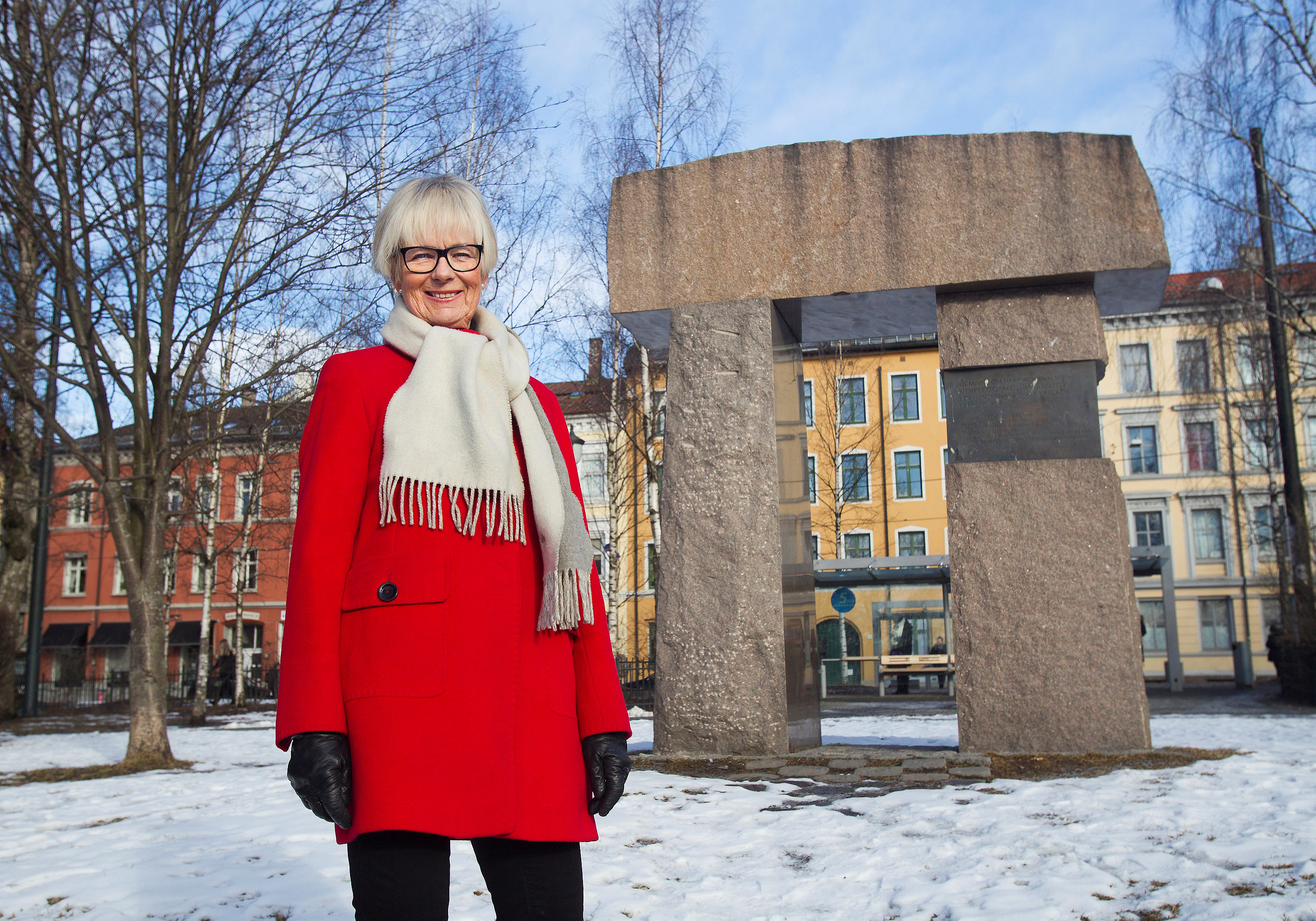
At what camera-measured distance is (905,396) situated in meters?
37.8

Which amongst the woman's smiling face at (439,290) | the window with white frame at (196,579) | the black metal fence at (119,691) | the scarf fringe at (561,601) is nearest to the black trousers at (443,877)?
the scarf fringe at (561,601)

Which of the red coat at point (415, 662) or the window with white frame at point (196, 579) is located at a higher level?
the window with white frame at point (196, 579)

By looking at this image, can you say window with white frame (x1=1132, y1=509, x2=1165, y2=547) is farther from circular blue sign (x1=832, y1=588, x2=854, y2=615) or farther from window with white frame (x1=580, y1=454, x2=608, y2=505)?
circular blue sign (x1=832, y1=588, x2=854, y2=615)

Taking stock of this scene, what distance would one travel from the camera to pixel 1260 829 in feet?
13.8

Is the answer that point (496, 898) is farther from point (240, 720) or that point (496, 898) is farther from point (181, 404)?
point (240, 720)

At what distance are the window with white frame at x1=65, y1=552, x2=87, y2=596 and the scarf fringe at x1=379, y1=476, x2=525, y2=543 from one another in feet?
148

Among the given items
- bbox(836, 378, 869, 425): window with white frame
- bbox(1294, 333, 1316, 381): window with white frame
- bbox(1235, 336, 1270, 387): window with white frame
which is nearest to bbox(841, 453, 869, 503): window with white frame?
bbox(836, 378, 869, 425): window with white frame

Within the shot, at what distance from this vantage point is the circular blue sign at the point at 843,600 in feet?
69.9

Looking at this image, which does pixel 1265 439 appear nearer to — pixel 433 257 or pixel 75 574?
pixel 433 257

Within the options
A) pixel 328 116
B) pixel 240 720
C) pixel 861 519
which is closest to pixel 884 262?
pixel 328 116

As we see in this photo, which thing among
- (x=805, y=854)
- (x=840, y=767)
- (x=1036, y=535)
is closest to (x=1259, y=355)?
(x=1036, y=535)

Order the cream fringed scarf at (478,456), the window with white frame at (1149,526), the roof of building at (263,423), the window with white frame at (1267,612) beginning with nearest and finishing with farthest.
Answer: the cream fringed scarf at (478,456), the roof of building at (263,423), the window with white frame at (1267,612), the window with white frame at (1149,526)

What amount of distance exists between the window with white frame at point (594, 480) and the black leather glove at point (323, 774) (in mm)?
A: 33526

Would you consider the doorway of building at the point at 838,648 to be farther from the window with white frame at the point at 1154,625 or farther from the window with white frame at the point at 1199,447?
the window with white frame at the point at 1199,447
